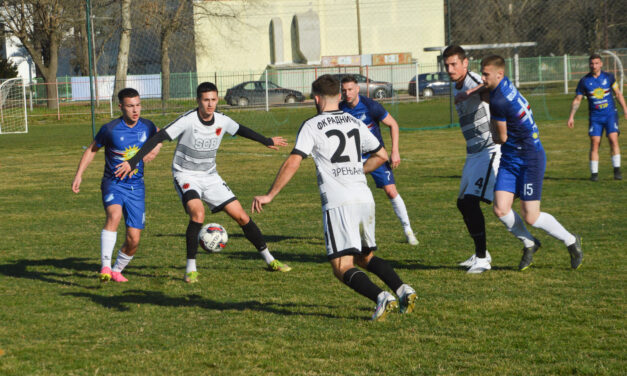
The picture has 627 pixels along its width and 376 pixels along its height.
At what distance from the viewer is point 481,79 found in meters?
7.78

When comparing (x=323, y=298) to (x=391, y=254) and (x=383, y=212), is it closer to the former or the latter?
(x=391, y=254)

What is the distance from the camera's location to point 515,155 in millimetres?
7543

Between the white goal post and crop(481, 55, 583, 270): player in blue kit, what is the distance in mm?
28884

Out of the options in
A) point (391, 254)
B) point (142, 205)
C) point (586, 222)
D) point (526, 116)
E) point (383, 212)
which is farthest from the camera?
point (383, 212)

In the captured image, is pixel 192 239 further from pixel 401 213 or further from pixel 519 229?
pixel 519 229

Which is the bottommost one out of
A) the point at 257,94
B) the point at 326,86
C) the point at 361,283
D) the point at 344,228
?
the point at 361,283

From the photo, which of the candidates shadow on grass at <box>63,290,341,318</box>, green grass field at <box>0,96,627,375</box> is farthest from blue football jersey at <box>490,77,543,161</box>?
shadow on grass at <box>63,290,341,318</box>

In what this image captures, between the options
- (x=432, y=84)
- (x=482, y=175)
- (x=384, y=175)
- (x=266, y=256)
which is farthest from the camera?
(x=432, y=84)

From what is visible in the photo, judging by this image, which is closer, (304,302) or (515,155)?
(304,302)

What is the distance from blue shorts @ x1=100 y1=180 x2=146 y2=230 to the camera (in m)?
7.84

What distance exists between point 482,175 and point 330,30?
52.2 m

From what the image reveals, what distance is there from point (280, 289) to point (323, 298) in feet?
1.97

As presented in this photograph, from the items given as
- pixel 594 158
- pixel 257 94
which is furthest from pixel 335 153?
pixel 257 94

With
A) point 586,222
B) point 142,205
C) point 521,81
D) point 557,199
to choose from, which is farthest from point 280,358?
point 521,81
